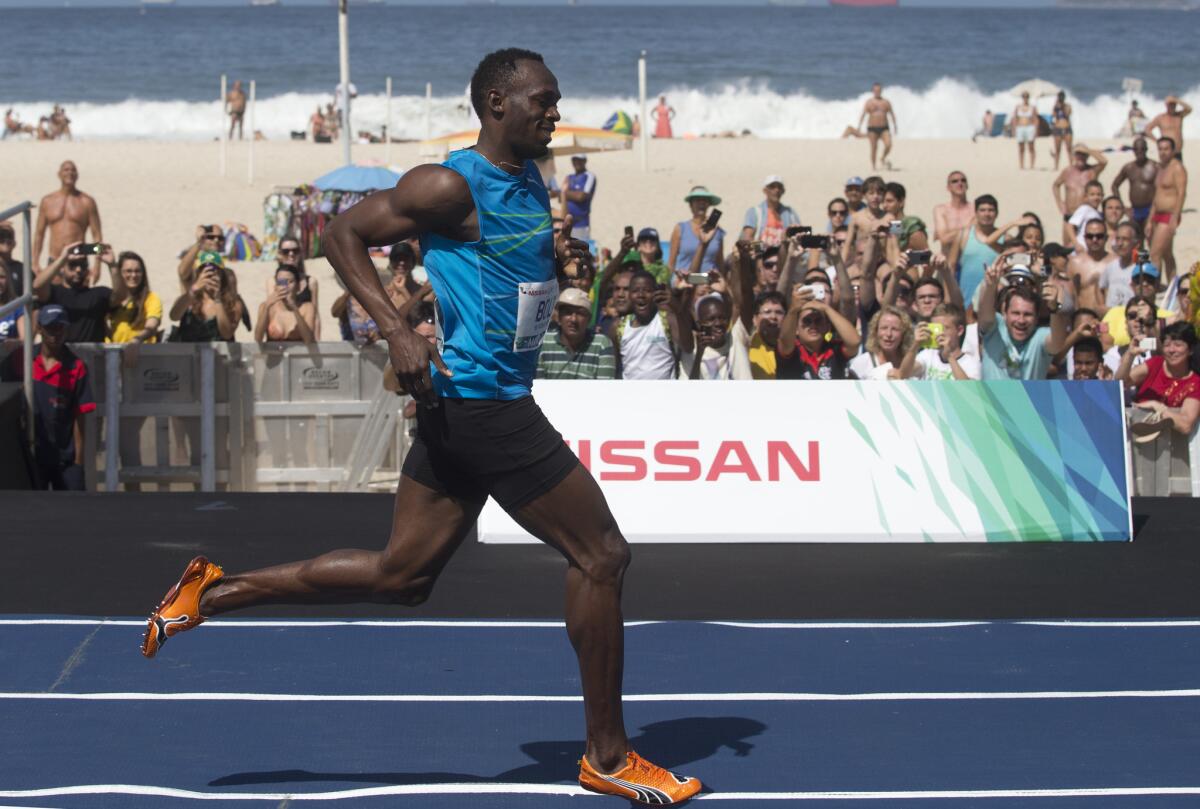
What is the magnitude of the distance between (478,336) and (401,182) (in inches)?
18.3

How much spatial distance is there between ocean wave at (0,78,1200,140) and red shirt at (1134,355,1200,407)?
169 feet

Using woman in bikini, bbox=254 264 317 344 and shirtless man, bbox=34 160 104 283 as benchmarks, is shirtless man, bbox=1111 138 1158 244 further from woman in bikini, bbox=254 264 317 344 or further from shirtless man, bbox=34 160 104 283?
shirtless man, bbox=34 160 104 283

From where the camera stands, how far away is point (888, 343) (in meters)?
10.1

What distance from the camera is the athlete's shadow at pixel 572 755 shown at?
16.5ft

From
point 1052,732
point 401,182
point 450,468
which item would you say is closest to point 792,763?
point 1052,732

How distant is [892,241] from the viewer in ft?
45.5

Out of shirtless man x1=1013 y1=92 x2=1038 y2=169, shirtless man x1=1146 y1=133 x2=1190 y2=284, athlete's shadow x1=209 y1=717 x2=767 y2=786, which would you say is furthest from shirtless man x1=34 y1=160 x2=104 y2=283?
shirtless man x1=1013 y1=92 x2=1038 y2=169

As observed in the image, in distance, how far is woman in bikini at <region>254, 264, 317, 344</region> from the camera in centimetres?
1184

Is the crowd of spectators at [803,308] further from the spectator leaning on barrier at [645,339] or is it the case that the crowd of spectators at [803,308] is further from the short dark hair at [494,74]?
the short dark hair at [494,74]

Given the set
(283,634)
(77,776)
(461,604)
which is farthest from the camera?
(461,604)

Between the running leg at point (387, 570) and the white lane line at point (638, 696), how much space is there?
86 cm

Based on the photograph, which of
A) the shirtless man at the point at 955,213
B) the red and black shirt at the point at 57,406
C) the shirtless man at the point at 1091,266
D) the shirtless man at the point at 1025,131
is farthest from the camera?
the shirtless man at the point at 1025,131

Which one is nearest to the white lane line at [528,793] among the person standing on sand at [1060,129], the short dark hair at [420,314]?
the short dark hair at [420,314]

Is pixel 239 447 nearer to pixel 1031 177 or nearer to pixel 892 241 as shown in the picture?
pixel 892 241
